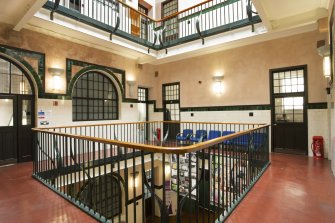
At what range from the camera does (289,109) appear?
641cm

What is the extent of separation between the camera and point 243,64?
23.5 feet

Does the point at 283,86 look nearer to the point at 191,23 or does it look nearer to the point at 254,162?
the point at 254,162

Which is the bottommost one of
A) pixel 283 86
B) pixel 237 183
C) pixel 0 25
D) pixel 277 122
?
pixel 237 183

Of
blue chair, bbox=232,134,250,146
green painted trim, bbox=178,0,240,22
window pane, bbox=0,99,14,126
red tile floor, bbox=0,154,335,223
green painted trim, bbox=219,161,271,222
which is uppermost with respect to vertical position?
green painted trim, bbox=178,0,240,22

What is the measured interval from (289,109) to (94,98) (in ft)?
21.2

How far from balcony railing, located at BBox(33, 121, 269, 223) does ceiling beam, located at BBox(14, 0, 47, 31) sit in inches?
103

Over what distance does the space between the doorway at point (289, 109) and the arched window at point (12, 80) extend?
7.33 meters

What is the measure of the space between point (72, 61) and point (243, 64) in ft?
18.6

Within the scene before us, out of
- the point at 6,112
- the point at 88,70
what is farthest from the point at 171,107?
the point at 6,112

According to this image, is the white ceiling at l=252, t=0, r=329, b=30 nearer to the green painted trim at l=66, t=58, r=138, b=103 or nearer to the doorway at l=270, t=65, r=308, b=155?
the doorway at l=270, t=65, r=308, b=155

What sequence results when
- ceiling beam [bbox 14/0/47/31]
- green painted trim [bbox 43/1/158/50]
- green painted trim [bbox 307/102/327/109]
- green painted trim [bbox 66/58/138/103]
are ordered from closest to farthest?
ceiling beam [bbox 14/0/47/31] < green painted trim [bbox 43/1/158/50] < green painted trim [bbox 307/102/327/109] < green painted trim [bbox 66/58/138/103]

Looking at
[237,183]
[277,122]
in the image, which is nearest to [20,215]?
[237,183]

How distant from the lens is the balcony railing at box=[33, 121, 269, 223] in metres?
2.12

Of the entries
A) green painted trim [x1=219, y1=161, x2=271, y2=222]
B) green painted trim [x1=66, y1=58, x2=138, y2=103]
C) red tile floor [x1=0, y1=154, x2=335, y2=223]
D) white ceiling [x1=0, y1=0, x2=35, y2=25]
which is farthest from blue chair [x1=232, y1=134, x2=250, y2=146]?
green painted trim [x1=66, y1=58, x2=138, y2=103]
